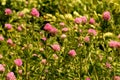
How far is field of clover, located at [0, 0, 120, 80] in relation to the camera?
3.00 metres

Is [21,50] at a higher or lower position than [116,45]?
lower

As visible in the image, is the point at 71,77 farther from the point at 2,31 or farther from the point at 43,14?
the point at 43,14

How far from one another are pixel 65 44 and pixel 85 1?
3.52 ft

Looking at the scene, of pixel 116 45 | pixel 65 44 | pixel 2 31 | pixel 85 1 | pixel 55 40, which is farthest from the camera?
pixel 85 1

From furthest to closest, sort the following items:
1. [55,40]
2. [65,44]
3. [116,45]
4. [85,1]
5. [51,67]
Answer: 1. [85,1]
2. [55,40]
3. [65,44]
4. [51,67]
5. [116,45]

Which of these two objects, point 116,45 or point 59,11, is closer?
point 116,45

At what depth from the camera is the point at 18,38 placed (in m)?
3.93

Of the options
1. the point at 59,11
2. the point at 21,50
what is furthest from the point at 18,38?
the point at 59,11

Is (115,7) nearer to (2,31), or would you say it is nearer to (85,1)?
(85,1)

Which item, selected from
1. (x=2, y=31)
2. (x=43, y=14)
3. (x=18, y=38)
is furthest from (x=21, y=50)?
(x=43, y=14)

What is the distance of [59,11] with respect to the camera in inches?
183

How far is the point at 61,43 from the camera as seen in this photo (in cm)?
387

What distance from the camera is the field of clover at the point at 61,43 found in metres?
3.00

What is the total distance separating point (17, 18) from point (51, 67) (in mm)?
1467
